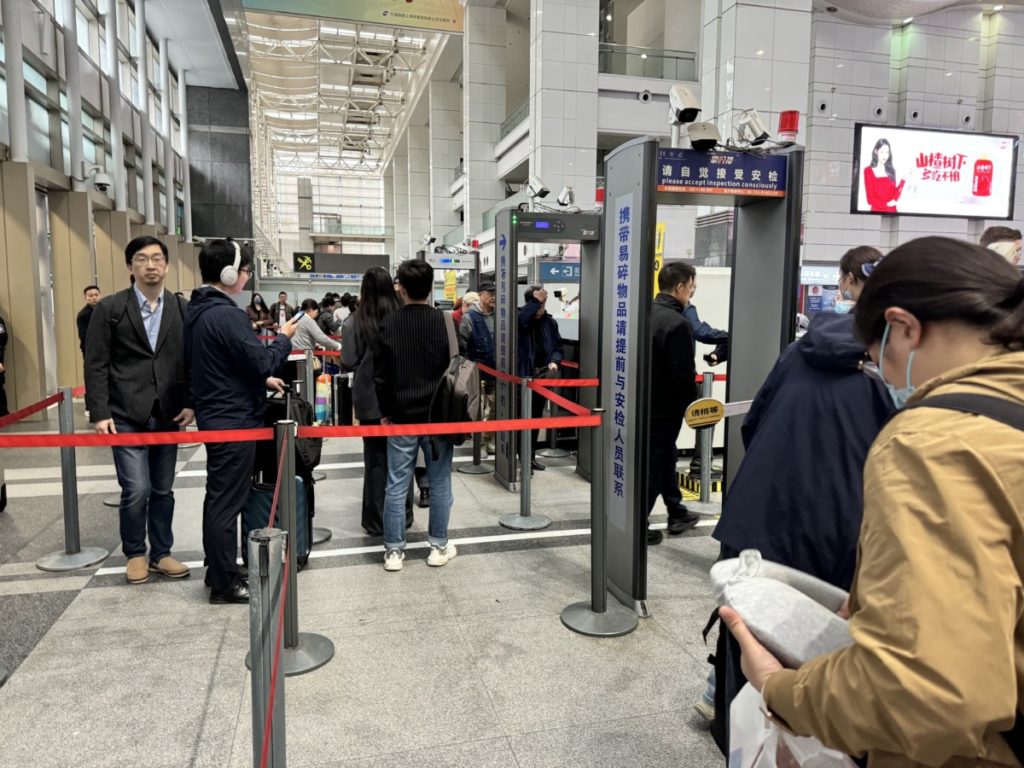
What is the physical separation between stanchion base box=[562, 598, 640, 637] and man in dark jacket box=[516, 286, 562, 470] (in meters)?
2.94

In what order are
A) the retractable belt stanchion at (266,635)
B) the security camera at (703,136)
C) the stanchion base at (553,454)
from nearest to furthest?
the retractable belt stanchion at (266,635)
the security camera at (703,136)
the stanchion base at (553,454)

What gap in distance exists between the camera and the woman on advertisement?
15383 millimetres

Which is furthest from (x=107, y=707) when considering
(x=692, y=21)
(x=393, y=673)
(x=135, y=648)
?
(x=692, y=21)

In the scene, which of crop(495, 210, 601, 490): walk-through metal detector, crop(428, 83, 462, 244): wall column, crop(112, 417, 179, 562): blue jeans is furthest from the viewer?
crop(428, 83, 462, 244): wall column

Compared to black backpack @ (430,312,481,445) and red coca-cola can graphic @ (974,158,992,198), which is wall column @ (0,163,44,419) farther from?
red coca-cola can graphic @ (974,158,992,198)

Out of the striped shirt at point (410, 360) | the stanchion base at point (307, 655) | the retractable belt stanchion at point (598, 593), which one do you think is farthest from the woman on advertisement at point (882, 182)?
the stanchion base at point (307, 655)

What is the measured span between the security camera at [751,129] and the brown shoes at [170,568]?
380 cm

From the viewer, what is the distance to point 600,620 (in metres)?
3.28

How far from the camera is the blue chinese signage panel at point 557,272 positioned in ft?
28.5

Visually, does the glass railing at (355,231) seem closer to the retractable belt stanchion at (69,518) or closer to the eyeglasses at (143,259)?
the retractable belt stanchion at (69,518)

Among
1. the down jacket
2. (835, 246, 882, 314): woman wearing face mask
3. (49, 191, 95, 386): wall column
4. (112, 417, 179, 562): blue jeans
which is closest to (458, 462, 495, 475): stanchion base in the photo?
(112, 417, 179, 562): blue jeans

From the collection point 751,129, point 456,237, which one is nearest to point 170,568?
point 751,129

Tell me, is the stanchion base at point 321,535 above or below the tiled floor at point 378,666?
above

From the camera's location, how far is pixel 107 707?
2600 mm
